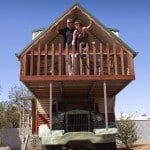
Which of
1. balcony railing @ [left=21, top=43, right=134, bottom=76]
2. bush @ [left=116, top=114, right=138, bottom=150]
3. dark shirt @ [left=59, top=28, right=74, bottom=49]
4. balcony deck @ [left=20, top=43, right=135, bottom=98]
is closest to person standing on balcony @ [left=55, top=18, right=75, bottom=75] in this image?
dark shirt @ [left=59, top=28, right=74, bottom=49]

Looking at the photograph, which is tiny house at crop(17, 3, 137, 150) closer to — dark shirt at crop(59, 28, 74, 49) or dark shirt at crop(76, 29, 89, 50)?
dark shirt at crop(59, 28, 74, 49)

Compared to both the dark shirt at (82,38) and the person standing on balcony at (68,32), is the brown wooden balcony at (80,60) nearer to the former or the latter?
the dark shirt at (82,38)

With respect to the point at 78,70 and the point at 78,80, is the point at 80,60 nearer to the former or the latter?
the point at 78,70

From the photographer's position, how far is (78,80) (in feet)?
50.3

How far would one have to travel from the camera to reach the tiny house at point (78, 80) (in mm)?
14492

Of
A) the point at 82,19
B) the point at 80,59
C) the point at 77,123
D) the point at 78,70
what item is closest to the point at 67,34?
the point at 82,19

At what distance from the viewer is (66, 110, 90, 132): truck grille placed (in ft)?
54.3

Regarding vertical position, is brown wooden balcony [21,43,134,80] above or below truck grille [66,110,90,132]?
above

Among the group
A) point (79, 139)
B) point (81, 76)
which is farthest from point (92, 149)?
point (81, 76)

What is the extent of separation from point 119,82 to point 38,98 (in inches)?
245

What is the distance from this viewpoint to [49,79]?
49.5 feet

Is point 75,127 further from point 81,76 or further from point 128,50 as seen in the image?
point 128,50

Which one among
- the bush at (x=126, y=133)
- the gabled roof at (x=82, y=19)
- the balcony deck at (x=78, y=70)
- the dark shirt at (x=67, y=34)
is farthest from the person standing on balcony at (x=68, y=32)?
the bush at (x=126, y=133)

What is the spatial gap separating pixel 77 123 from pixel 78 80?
7.79 ft
